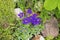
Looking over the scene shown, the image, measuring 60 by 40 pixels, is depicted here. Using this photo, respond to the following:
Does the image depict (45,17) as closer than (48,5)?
No

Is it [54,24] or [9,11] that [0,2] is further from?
[54,24]

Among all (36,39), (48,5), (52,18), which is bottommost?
(36,39)

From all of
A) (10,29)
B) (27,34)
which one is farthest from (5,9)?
(27,34)

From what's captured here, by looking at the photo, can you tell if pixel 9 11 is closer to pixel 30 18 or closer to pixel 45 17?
pixel 30 18

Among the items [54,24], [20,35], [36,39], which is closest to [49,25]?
[54,24]

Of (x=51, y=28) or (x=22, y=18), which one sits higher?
(x=22, y=18)

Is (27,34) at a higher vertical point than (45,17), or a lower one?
lower
